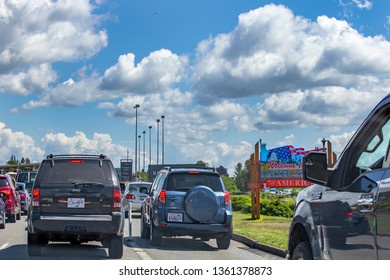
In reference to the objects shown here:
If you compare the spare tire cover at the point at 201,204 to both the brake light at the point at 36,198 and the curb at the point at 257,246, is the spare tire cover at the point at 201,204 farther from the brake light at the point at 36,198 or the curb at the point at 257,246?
the brake light at the point at 36,198

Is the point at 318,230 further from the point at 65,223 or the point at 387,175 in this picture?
the point at 65,223

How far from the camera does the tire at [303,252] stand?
524 cm

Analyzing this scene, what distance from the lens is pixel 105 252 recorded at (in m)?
12.2

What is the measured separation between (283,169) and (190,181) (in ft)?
38.9

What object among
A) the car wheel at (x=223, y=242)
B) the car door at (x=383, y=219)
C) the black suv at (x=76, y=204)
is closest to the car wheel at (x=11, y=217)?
the car wheel at (x=223, y=242)

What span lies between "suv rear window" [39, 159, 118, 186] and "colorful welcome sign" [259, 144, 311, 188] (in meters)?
14.8

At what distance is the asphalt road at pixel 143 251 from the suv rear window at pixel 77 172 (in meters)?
1.17

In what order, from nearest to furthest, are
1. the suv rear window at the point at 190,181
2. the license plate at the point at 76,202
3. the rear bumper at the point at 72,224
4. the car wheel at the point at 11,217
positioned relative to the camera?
the rear bumper at the point at 72,224 < the license plate at the point at 76,202 < the suv rear window at the point at 190,181 < the car wheel at the point at 11,217

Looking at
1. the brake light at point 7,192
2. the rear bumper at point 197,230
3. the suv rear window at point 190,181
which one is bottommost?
the rear bumper at point 197,230

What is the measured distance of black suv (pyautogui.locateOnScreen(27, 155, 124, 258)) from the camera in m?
11.2

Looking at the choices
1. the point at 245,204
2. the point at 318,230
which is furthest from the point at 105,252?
the point at 245,204

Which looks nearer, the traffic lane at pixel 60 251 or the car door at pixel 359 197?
the car door at pixel 359 197

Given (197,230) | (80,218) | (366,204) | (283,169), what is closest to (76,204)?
(80,218)

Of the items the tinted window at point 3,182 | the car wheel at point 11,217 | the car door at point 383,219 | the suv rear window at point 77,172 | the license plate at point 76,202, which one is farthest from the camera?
the tinted window at point 3,182
